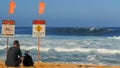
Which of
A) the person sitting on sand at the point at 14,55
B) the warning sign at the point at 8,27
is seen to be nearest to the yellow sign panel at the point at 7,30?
the warning sign at the point at 8,27

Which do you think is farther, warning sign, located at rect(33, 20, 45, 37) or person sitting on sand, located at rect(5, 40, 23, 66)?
warning sign, located at rect(33, 20, 45, 37)

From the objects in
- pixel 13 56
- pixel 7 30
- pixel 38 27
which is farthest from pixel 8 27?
pixel 13 56

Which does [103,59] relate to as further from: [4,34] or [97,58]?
[4,34]

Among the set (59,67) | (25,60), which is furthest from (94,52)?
A: (25,60)

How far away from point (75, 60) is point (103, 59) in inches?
69.5

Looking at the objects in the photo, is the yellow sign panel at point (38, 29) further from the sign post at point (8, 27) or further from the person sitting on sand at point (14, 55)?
the person sitting on sand at point (14, 55)

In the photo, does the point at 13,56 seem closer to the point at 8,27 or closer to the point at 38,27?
the point at 38,27

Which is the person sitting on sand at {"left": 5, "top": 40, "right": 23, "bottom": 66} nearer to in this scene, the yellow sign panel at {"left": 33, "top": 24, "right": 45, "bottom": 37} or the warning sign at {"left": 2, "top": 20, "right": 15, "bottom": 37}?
the yellow sign panel at {"left": 33, "top": 24, "right": 45, "bottom": 37}

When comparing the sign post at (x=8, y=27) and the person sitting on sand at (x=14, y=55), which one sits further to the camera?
the sign post at (x=8, y=27)

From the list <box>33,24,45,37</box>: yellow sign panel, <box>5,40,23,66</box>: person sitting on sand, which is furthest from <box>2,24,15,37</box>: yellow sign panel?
<box>5,40,23,66</box>: person sitting on sand

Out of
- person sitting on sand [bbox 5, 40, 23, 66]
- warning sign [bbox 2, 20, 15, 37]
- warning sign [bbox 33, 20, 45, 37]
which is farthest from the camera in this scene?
warning sign [bbox 2, 20, 15, 37]

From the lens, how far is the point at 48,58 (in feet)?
79.4

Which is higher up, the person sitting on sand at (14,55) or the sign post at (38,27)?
the sign post at (38,27)

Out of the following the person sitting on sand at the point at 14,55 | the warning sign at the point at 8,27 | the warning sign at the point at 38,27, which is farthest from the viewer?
the warning sign at the point at 8,27
